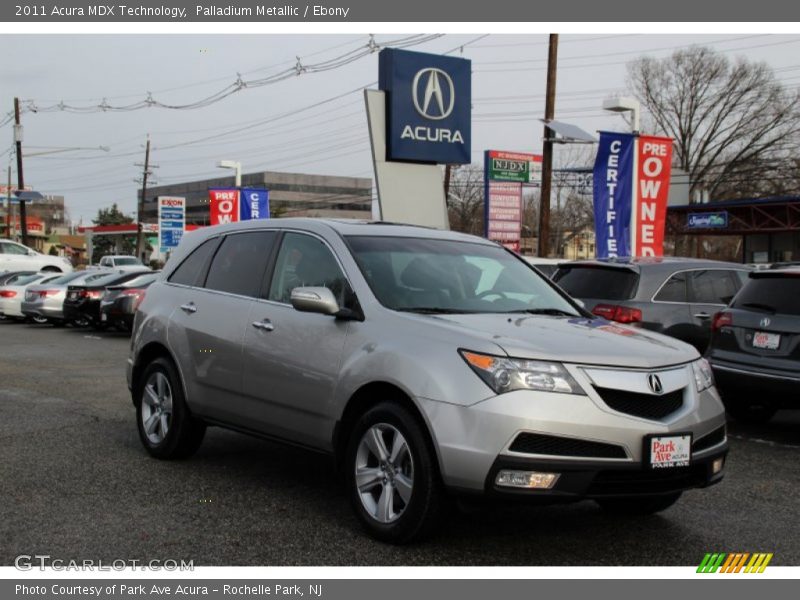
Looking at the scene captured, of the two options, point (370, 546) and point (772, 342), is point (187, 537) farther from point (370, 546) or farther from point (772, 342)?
point (772, 342)

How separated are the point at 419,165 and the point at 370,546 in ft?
45.7

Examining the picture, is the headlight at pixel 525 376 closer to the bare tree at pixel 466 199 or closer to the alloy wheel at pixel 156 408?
the alloy wheel at pixel 156 408

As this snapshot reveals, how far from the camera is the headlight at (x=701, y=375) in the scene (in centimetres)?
507

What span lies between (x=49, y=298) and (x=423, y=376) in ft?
70.5

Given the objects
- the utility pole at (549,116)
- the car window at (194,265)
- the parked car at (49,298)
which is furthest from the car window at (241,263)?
the utility pole at (549,116)

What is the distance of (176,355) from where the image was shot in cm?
681

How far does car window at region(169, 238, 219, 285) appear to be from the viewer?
7055 millimetres

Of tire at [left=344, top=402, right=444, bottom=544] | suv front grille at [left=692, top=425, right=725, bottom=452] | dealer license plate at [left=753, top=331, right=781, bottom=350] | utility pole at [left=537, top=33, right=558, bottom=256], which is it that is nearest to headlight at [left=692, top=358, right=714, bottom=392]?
suv front grille at [left=692, top=425, right=725, bottom=452]

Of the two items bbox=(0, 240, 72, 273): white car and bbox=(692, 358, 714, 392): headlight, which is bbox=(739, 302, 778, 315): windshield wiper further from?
bbox=(0, 240, 72, 273): white car

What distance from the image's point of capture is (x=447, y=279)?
5.78m

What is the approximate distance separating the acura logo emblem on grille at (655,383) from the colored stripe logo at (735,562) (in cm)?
92

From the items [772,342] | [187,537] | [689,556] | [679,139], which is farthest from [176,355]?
[679,139]

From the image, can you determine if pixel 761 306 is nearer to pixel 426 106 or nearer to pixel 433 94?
pixel 426 106

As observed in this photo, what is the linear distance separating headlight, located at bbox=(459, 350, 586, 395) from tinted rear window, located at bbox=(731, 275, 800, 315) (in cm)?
458
